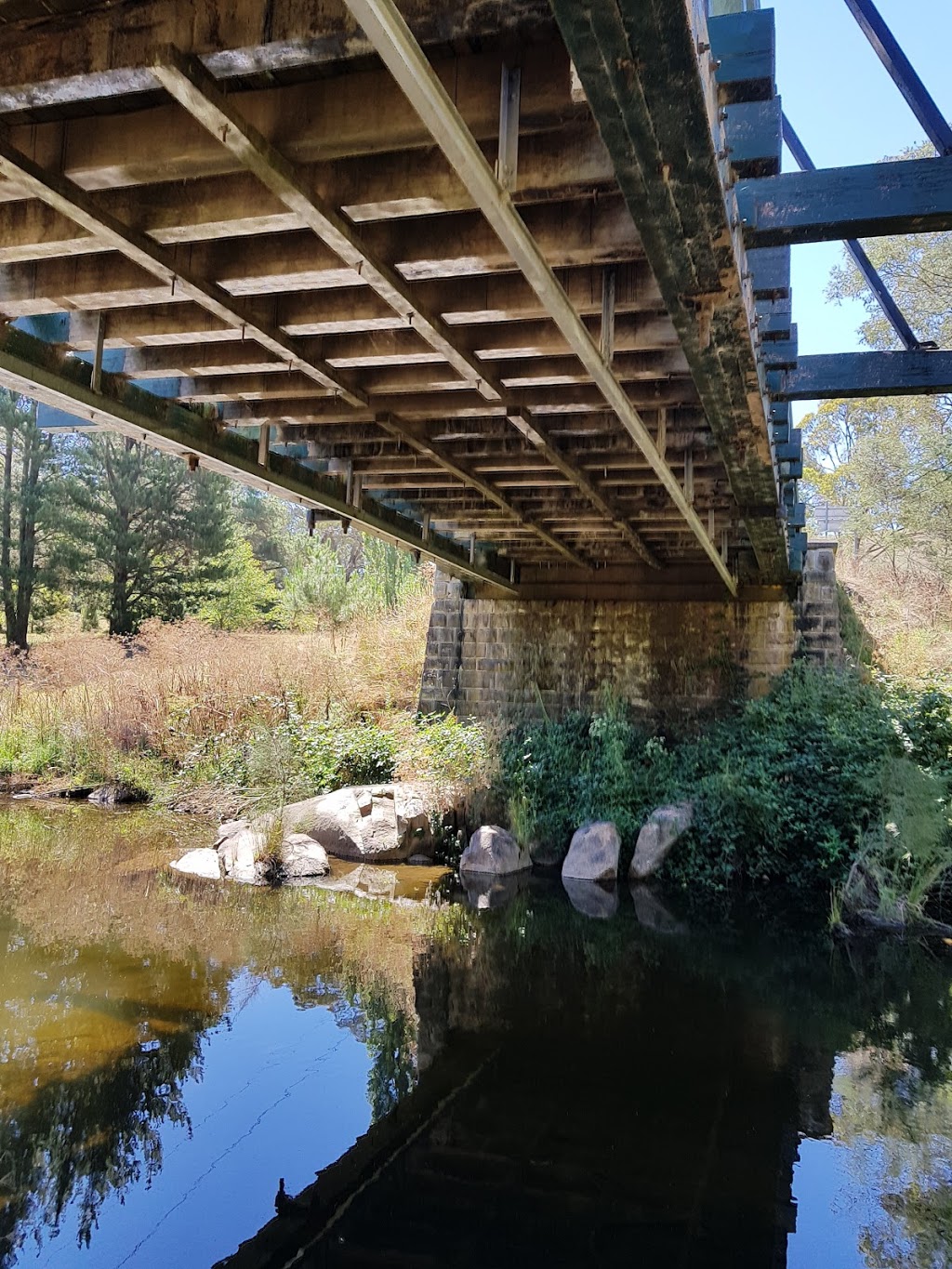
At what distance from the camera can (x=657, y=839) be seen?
370 inches

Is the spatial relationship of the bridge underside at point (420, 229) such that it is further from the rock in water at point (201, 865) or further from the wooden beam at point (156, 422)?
the rock in water at point (201, 865)

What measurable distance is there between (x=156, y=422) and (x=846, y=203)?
154 inches

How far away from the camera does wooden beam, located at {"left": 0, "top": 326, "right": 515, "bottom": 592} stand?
14.9 ft

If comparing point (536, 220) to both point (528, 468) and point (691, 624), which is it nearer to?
point (528, 468)

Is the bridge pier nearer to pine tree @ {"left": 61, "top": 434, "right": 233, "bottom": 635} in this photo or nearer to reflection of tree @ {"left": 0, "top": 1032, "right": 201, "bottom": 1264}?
reflection of tree @ {"left": 0, "top": 1032, "right": 201, "bottom": 1264}

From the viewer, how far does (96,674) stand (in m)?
13.4

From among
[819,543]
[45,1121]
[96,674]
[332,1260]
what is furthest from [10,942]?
[819,543]

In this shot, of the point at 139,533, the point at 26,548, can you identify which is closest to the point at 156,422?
the point at 139,533

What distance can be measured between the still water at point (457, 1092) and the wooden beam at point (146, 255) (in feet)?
11.7

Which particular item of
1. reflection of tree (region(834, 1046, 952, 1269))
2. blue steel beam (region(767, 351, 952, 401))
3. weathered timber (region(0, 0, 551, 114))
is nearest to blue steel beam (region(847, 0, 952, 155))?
blue steel beam (region(767, 351, 952, 401))

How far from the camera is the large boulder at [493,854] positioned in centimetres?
941

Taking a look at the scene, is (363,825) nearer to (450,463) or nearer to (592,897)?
(592,897)

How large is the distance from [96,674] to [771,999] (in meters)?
10.8

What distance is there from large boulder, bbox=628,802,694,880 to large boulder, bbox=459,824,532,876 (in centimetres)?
121
